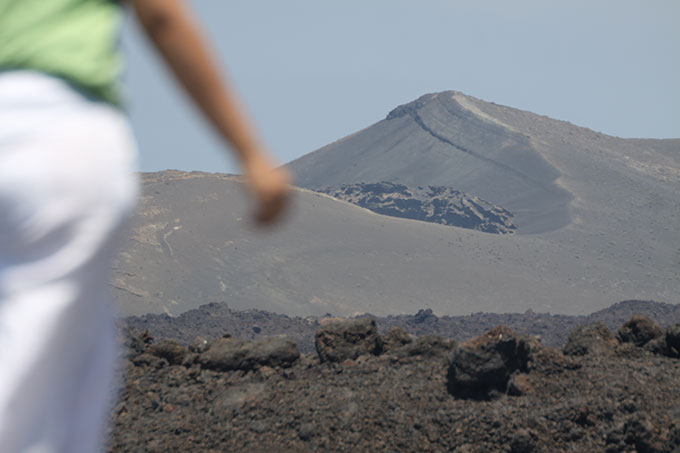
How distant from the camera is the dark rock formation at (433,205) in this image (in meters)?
48.0

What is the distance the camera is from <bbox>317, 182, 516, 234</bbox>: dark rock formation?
47969mm

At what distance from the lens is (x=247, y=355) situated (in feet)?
23.6

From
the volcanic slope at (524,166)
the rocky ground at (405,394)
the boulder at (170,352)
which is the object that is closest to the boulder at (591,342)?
the rocky ground at (405,394)

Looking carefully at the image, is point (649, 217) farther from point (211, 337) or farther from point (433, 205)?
point (211, 337)

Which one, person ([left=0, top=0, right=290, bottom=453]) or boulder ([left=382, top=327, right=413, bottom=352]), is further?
boulder ([left=382, top=327, right=413, bottom=352])

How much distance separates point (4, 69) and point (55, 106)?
72 millimetres

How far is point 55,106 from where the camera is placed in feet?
3.49

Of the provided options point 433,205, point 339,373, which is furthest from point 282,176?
point 433,205

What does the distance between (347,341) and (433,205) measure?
42.5 metres

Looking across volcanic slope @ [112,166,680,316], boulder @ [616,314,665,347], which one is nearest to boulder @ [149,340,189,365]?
boulder @ [616,314,665,347]

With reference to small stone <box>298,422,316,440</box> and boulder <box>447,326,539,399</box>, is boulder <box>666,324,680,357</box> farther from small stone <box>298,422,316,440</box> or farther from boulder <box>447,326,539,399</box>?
small stone <box>298,422,316,440</box>

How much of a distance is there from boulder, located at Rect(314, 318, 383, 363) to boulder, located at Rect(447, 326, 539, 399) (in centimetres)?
122

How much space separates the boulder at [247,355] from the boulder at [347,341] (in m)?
0.25

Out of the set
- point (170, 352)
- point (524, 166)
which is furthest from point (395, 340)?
point (524, 166)
